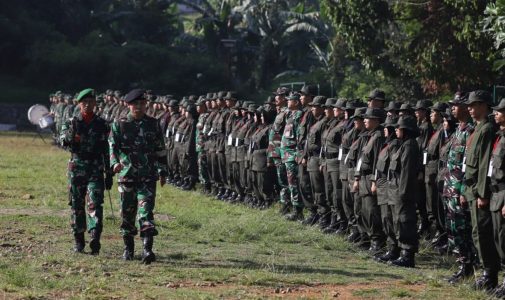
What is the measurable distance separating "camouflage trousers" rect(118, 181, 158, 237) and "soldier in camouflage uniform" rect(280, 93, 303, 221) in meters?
5.66

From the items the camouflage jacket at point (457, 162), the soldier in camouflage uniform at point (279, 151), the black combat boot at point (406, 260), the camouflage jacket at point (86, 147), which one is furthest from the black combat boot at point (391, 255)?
the soldier in camouflage uniform at point (279, 151)

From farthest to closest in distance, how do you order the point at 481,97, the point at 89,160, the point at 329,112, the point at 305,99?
the point at 305,99 → the point at 329,112 → the point at 89,160 → the point at 481,97

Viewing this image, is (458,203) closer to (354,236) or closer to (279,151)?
(354,236)

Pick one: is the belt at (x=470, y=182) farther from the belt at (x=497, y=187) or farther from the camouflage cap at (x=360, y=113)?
the camouflage cap at (x=360, y=113)

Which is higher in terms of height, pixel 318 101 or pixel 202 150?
pixel 318 101

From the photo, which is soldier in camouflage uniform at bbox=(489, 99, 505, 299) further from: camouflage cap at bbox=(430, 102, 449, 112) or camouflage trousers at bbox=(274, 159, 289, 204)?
camouflage trousers at bbox=(274, 159, 289, 204)

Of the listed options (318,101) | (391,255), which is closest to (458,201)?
(391,255)

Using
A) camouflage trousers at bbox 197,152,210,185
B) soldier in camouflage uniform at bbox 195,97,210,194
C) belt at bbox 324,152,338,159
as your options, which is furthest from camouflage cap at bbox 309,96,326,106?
camouflage trousers at bbox 197,152,210,185

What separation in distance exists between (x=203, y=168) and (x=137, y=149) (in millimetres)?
11807

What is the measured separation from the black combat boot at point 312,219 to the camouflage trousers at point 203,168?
6877mm

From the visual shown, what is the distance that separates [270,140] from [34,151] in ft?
69.8

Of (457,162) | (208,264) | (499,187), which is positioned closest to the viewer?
(499,187)

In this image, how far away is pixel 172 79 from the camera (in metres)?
63.3

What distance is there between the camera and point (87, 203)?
590 inches
